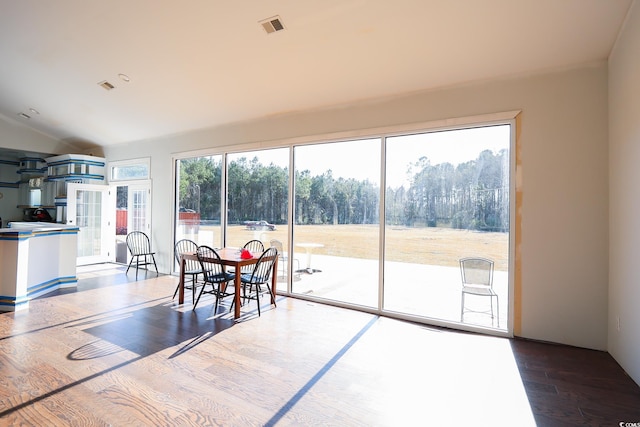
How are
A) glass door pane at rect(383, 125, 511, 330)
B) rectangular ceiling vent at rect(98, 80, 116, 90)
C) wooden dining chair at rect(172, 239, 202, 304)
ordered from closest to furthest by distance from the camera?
glass door pane at rect(383, 125, 511, 330) → wooden dining chair at rect(172, 239, 202, 304) → rectangular ceiling vent at rect(98, 80, 116, 90)

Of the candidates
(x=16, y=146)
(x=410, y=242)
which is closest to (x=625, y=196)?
(x=410, y=242)

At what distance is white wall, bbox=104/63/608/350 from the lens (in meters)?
3.14

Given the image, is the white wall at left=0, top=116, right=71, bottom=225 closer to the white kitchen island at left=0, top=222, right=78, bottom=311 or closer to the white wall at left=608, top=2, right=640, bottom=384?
the white kitchen island at left=0, top=222, right=78, bottom=311

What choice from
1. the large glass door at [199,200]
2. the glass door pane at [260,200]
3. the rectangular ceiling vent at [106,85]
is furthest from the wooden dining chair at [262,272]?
the rectangular ceiling vent at [106,85]

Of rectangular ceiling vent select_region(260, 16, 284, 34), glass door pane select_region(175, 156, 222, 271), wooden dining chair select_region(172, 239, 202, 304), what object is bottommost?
wooden dining chair select_region(172, 239, 202, 304)

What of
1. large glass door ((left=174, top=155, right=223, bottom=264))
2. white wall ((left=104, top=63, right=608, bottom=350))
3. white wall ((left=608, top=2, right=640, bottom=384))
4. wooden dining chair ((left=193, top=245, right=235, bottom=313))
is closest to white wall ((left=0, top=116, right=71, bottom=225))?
large glass door ((left=174, top=155, right=223, bottom=264))

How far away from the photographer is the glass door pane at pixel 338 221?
4438 millimetres

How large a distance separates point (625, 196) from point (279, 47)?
11.9 feet

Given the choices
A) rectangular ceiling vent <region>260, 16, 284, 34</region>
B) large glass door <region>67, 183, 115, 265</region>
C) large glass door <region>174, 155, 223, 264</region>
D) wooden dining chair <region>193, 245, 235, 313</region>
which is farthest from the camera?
large glass door <region>67, 183, 115, 265</region>

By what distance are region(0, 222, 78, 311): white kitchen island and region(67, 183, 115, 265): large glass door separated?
1.24m

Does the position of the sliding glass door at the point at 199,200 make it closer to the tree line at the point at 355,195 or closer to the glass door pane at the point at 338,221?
the tree line at the point at 355,195

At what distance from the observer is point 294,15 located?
10.6ft

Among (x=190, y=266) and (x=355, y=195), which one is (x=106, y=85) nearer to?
(x=190, y=266)

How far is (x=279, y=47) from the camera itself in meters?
3.73
